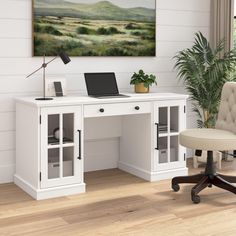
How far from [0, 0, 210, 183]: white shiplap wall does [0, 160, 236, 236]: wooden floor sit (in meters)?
0.63

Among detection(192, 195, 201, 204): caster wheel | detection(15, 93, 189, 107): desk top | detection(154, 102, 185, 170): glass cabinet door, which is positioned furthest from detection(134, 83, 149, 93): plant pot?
detection(192, 195, 201, 204): caster wheel

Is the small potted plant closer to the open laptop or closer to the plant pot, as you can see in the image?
the plant pot

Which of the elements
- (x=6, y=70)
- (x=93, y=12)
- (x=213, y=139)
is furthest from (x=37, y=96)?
(x=213, y=139)

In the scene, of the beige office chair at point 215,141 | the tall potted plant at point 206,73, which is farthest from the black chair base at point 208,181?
the tall potted plant at point 206,73

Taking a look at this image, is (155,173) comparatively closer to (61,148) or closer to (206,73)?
(61,148)

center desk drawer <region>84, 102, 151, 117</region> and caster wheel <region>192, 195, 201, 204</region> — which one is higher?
center desk drawer <region>84, 102, 151, 117</region>

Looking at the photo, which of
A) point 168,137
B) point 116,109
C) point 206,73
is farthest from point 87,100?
point 206,73

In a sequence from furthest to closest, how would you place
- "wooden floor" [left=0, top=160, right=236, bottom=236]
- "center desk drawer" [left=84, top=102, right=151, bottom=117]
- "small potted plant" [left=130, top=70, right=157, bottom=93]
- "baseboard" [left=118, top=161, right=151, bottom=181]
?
1. "small potted plant" [left=130, top=70, right=157, bottom=93]
2. "baseboard" [left=118, top=161, right=151, bottom=181]
3. "center desk drawer" [left=84, top=102, right=151, bottom=117]
4. "wooden floor" [left=0, top=160, right=236, bottom=236]

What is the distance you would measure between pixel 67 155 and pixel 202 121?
182 cm

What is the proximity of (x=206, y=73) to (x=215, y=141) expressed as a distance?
4.60ft

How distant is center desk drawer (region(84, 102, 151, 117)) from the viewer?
402 centimetres

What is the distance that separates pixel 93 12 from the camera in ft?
14.9

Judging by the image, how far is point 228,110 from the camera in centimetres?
416

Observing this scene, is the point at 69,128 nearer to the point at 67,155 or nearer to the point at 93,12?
the point at 67,155
